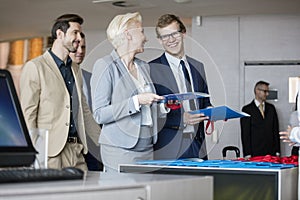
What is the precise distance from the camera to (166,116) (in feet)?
8.74

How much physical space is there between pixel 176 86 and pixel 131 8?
4.72 metres

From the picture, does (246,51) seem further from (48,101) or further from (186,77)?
(48,101)

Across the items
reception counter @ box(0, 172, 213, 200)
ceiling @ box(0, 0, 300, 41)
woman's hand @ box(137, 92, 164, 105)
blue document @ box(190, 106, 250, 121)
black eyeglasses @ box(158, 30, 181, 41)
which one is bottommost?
reception counter @ box(0, 172, 213, 200)

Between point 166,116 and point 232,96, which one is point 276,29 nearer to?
point 232,96

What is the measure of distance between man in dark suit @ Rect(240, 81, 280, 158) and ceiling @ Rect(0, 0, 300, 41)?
3.14 ft

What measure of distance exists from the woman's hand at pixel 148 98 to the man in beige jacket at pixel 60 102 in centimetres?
39

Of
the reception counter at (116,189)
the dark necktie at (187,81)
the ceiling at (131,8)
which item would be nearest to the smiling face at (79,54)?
the dark necktie at (187,81)

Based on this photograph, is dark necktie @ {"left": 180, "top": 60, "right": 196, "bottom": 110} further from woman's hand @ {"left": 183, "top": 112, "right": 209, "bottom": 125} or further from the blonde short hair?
the blonde short hair

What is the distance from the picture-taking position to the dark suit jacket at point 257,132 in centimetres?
725

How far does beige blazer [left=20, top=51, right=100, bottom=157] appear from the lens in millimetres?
2572

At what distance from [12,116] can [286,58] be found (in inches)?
262

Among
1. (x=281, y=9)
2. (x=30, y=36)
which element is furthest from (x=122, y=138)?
(x=30, y=36)

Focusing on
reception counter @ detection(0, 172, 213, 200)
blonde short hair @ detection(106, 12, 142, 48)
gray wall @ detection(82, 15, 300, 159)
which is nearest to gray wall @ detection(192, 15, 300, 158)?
gray wall @ detection(82, 15, 300, 159)

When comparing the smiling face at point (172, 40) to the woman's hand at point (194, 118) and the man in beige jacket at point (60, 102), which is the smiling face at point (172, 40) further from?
the man in beige jacket at point (60, 102)
